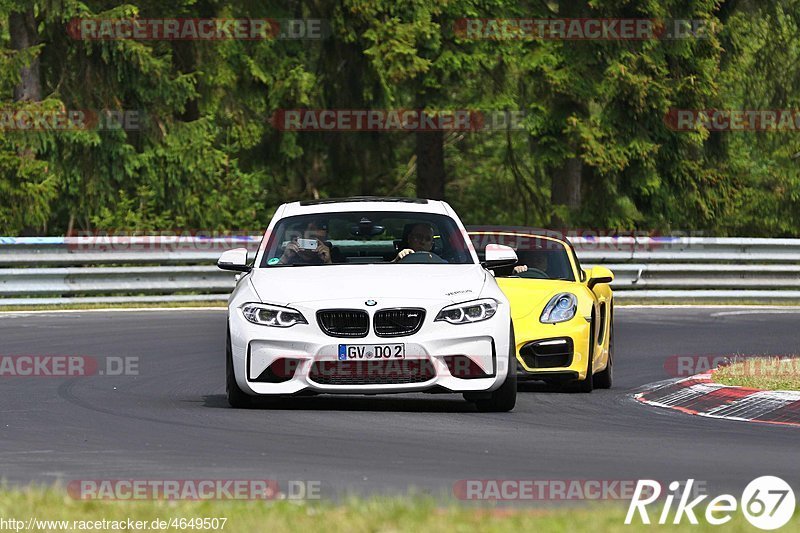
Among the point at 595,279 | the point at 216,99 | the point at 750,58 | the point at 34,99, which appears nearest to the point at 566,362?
the point at 595,279

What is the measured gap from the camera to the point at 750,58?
149ft

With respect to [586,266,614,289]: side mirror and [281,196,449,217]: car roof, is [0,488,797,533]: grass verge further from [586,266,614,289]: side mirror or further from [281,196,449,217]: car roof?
[586,266,614,289]: side mirror

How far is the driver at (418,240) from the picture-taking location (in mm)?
13062

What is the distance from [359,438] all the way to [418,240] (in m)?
3.06

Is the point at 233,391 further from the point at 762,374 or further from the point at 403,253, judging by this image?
the point at 762,374

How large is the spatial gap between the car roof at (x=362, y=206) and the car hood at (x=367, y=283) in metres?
1.01

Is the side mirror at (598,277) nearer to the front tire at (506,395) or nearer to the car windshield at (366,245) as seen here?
the car windshield at (366,245)

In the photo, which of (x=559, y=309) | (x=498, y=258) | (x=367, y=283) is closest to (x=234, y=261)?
(x=367, y=283)

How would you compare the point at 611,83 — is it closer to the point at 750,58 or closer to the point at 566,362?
Result: the point at 750,58

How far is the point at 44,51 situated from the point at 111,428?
23490mm

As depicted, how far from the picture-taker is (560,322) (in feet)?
46.0

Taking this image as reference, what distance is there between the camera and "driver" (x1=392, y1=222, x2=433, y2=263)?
42.9 feet

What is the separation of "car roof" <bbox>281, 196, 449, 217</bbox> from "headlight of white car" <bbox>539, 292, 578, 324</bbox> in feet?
4.19

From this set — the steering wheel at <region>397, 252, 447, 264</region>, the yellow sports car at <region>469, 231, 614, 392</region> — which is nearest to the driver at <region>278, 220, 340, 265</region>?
the steering wheel at <region>397, 252, 447, 264</region>
